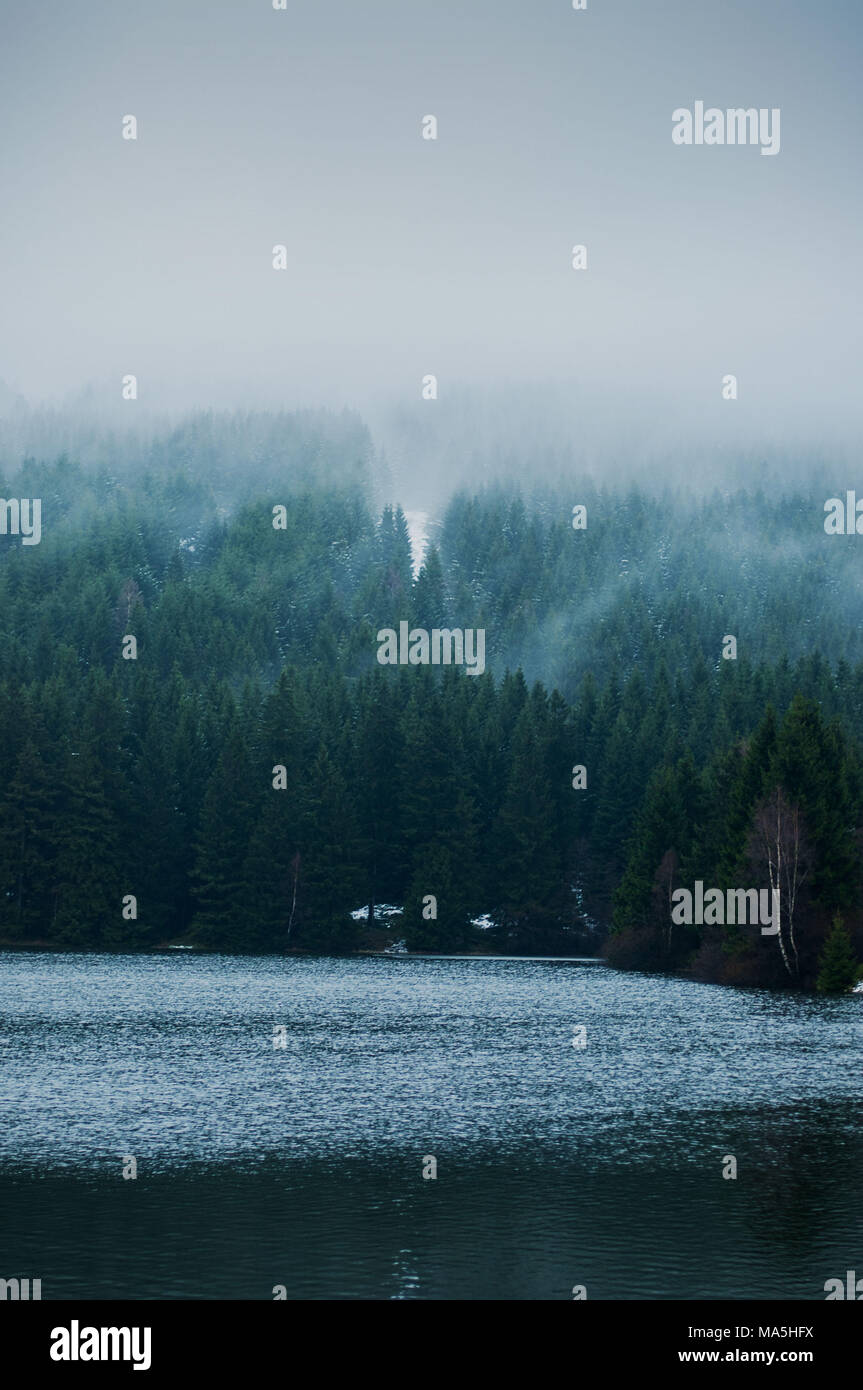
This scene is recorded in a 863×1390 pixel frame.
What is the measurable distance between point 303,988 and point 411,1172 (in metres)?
57.1

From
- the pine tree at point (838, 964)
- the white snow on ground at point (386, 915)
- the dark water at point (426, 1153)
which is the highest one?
the dark water at point (426, 1153)

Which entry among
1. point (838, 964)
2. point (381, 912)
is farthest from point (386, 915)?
point (838, 964)

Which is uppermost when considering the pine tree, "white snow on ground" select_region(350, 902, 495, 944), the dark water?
the dark water

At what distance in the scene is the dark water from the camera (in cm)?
2684

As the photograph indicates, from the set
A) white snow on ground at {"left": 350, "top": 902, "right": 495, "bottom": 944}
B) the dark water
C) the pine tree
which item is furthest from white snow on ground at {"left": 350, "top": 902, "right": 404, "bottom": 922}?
the dark water

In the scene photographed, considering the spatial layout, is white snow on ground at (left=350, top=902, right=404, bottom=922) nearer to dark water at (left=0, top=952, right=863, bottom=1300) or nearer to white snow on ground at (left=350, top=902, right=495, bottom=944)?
white snow on ground at (left=350, top=902, right=495, bottom=944)

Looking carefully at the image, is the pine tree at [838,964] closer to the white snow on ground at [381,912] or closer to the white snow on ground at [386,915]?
the white snow on ground at [386,915]

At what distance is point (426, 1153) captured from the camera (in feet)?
123

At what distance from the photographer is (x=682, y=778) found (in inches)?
4791

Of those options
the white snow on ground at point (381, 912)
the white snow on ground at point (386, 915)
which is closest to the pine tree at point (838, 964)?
the white snow on ground at point (386, 915)

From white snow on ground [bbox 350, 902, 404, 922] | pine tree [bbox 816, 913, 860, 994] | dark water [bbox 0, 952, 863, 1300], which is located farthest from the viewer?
white snow on ground [bbox 350, 902, 404, 922]

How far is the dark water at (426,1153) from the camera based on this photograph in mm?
26844

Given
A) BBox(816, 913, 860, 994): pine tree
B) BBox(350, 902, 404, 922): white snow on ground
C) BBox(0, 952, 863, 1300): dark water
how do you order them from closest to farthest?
BBox(0, 952, 863, 1300): dark water
BBox(816, 913, 860, 994): pine tree
BBox(350, 902, 404, 922): white snow on ground
